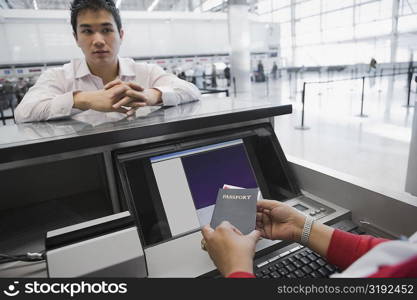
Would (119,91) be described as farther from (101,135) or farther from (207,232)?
(207,232)

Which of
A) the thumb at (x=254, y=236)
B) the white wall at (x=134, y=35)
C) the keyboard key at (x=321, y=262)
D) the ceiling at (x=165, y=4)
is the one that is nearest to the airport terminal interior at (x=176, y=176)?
the keyboard key at (x=321, y=262)

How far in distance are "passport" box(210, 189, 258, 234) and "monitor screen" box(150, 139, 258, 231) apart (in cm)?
13

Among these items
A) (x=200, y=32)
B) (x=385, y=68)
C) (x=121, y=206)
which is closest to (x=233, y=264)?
(x=121, y=206)

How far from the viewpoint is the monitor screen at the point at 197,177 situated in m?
0.81

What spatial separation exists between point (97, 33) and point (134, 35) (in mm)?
7441

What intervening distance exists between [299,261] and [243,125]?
484 mm

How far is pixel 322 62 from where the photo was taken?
16.5 m

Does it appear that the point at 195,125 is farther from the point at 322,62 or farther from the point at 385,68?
the point at 322,62

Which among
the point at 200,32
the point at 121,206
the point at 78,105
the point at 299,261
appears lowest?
the point at 299,261

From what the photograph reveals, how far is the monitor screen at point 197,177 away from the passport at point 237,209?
0.13 m

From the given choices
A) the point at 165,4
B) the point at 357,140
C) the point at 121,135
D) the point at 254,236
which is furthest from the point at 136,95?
the point at 165,4

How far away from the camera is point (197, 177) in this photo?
0.87 metres

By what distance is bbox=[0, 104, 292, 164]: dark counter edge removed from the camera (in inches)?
26.6

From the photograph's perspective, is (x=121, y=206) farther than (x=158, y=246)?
Yes
